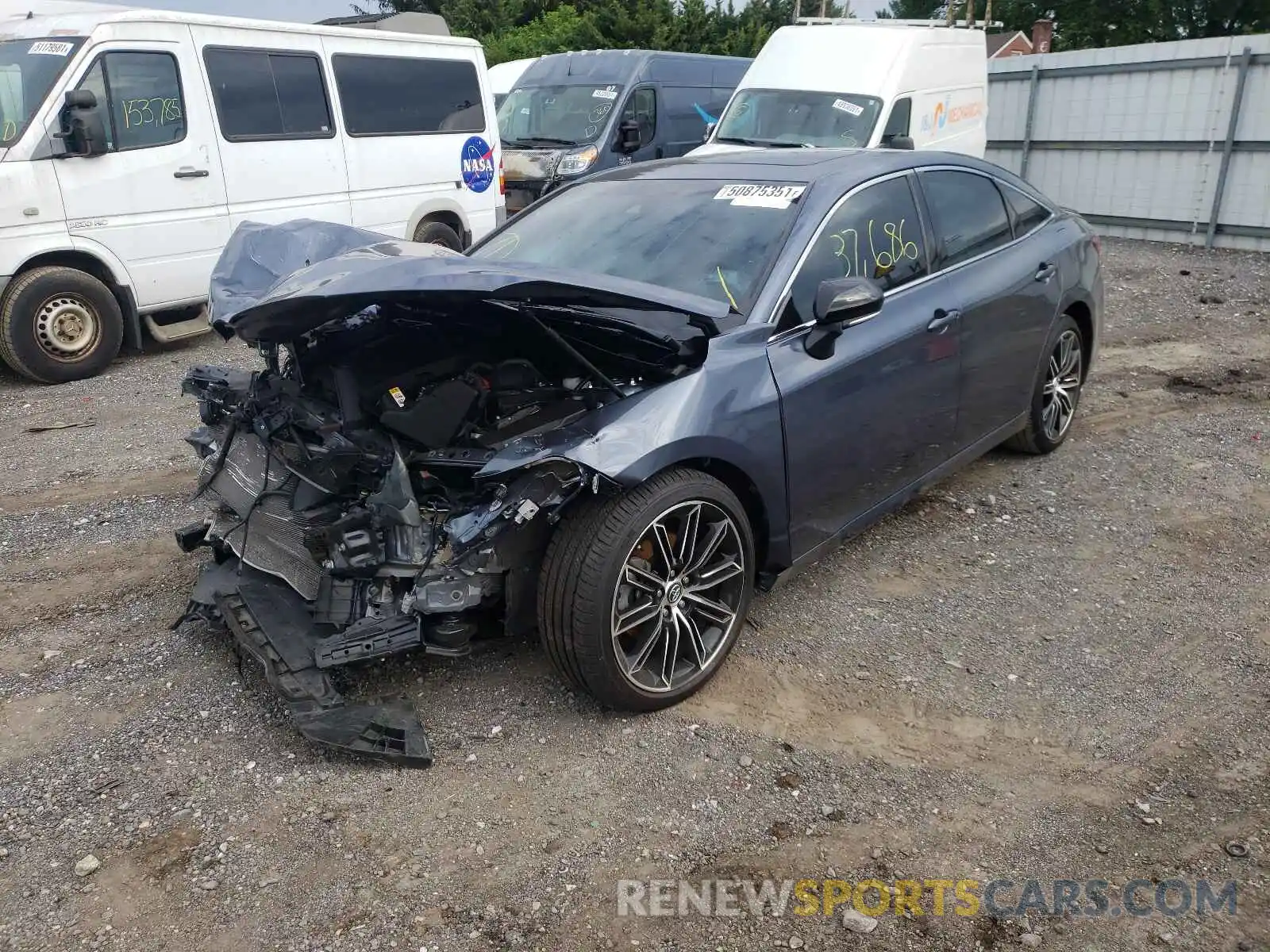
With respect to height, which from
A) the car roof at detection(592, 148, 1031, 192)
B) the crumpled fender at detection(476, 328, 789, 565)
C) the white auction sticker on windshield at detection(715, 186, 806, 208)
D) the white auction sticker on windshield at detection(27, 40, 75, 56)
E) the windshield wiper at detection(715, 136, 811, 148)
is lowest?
the crumpled fender at detection(476, 328, 789, 565)

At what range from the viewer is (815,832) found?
107 inches

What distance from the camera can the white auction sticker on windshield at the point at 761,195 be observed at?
12.4ft

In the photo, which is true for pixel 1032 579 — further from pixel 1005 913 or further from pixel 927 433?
pixel 1005 913

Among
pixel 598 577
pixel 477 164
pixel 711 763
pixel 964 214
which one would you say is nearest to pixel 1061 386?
pixel 964 214

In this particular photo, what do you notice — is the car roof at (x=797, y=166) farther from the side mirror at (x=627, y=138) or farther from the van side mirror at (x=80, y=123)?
the side mirror at (x=627, y=138)

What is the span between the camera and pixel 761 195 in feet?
12.7

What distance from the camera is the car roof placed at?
156 inches

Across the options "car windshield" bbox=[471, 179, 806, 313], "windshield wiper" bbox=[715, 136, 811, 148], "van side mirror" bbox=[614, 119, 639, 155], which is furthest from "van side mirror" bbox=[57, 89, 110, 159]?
"van side mirror" bbox=[614, 119, 639, 155]

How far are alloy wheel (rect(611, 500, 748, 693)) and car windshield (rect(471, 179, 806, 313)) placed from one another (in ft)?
2.78

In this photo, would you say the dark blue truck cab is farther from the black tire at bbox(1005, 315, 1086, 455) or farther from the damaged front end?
the damaged front end

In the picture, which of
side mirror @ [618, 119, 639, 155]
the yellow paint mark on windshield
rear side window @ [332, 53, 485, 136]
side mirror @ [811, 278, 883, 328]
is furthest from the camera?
side mirror @ [618, 119, 639, 155]

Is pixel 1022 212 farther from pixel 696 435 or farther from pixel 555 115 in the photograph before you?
pixel 555 115

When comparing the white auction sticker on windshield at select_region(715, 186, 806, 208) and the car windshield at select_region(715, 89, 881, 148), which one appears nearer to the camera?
the white auction sticker on windshield at select_region(715, 186, 806, 208)

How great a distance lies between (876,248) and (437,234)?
6.70 metres
